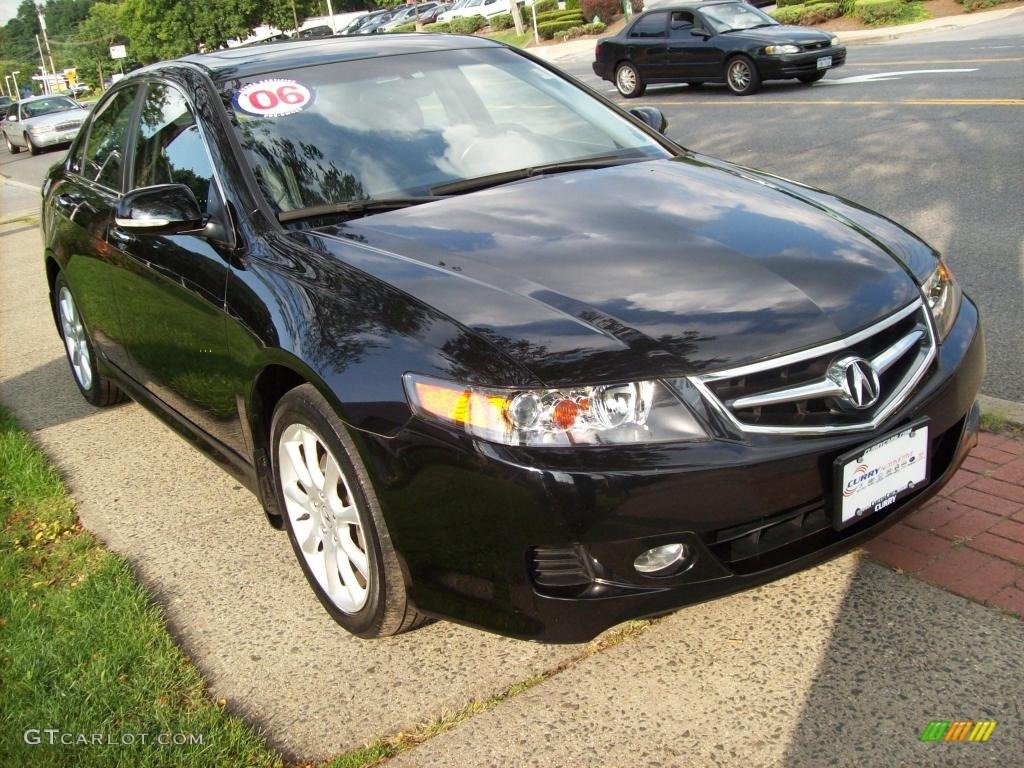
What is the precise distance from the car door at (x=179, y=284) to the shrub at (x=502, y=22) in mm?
45915

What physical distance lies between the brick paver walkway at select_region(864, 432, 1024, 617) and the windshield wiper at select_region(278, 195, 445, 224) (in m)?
1.88

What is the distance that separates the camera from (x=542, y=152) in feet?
13.3

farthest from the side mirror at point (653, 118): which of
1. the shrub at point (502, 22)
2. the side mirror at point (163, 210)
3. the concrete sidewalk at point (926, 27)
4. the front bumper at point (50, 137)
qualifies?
the shrub at point (502, 22)

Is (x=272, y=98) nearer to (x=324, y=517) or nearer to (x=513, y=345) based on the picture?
(x=324, y=517)

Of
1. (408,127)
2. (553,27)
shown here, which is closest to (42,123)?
(553,27)

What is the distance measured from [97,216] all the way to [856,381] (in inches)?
137

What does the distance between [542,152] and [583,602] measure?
2046 mm

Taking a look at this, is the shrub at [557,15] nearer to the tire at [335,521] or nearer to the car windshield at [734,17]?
the car windshield at [734,17]

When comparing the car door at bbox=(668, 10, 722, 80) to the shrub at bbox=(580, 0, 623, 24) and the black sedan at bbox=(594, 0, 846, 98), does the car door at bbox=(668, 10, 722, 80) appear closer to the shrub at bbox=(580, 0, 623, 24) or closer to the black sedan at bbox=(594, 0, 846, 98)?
the black sedan at bbox=(594, 0, 846, 98)

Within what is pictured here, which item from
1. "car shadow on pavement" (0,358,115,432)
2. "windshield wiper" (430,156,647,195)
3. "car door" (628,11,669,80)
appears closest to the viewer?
"windshield wiper" (430,156,647,195)

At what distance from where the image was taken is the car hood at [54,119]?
29.1 m

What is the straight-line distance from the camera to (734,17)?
1786cm

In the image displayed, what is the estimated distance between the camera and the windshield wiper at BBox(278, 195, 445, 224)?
3.47 metres

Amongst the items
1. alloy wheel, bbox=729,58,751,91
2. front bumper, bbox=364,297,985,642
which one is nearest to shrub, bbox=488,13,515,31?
alloy wheel, bbox=729,58,751,91
